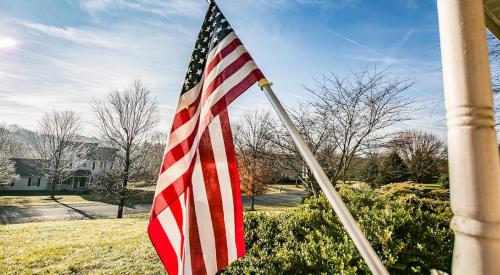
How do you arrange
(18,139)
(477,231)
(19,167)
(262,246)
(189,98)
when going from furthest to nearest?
1. (18,139)
2. (19,167)
3. (262,246)
4. (189,98)
5. (477,231)

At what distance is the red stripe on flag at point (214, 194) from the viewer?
2543 mm

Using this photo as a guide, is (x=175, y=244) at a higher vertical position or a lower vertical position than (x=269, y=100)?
lower

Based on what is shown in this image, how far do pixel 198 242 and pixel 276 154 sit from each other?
9.91 meters

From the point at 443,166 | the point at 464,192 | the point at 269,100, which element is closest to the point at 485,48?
the point at 464,192

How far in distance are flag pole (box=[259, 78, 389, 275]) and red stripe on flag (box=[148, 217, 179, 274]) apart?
1.46 meters

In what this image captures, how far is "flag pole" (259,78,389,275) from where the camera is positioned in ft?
4.81

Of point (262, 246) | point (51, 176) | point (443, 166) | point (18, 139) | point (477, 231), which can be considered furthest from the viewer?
point (18, 139)

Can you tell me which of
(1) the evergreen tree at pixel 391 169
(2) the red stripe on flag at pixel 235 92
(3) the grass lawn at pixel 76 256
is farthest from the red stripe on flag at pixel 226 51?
(1) the evergreen tree at pixel 391 169

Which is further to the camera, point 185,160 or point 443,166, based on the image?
point 443,166

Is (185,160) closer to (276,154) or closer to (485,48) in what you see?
(485,48)

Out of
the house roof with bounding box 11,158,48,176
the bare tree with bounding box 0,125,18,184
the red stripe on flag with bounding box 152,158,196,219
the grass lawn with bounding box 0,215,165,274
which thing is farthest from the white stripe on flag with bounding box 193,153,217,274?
the house roof with bounding box 11,158,48,176

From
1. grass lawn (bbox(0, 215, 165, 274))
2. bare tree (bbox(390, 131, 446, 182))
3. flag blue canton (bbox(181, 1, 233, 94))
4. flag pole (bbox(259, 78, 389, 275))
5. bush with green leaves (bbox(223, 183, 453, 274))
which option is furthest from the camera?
bare tree (bbox(390, 131, 446, 182))

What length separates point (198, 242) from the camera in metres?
2.46

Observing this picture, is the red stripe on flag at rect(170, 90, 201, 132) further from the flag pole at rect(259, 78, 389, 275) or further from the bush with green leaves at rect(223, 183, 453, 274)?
the bush with green leaves at rect(223, 183, 453, 274)
